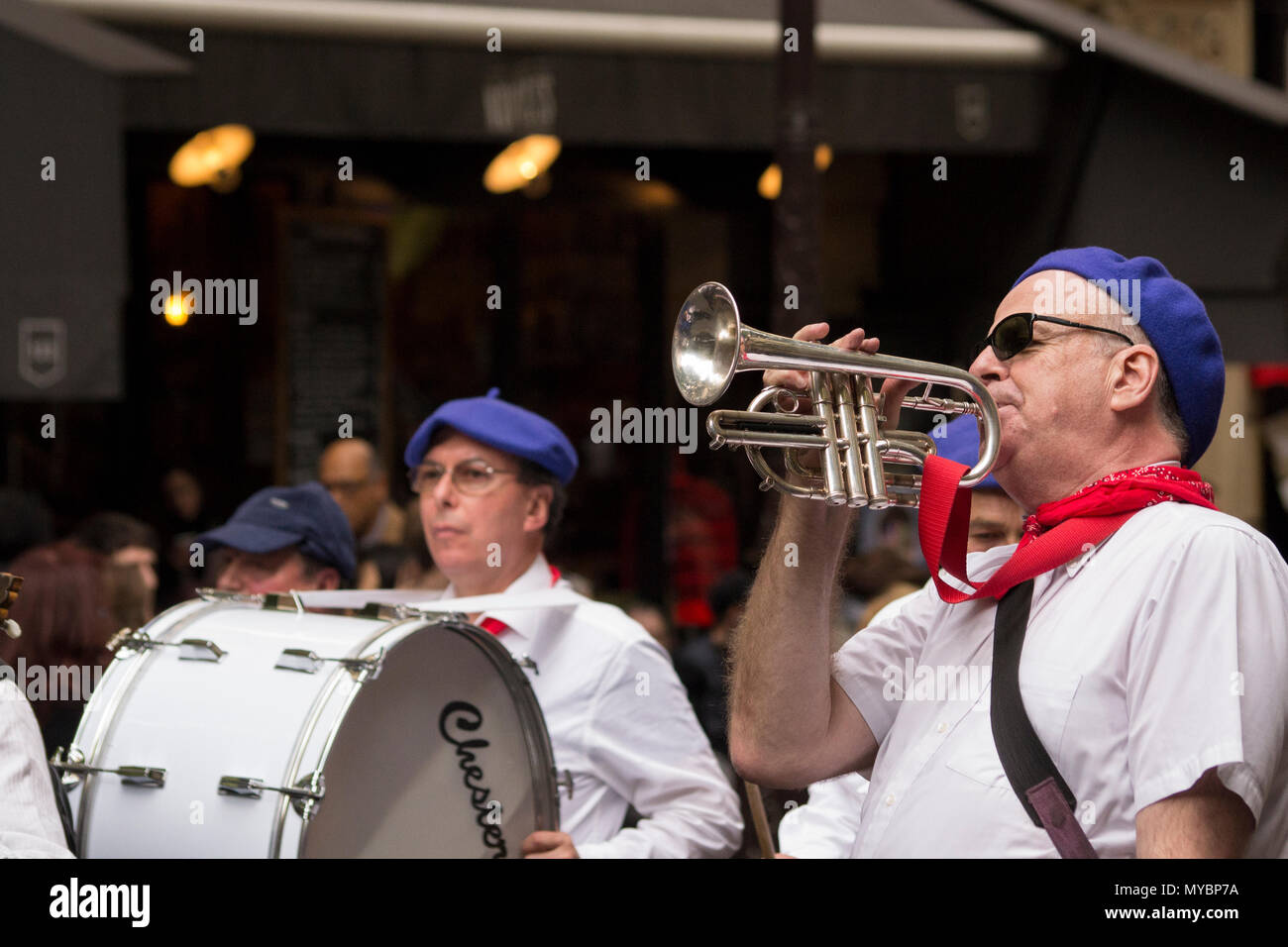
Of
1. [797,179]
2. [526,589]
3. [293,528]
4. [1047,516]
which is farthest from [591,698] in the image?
[797,179]

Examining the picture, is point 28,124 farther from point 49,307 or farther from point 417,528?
point 417,528

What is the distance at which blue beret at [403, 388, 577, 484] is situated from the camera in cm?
369

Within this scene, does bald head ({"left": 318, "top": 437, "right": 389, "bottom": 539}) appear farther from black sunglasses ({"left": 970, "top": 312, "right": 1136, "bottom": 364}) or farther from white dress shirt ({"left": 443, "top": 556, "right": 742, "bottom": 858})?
black sunglasses ({"left": 970, "top": 312, "right": 1136, "bottom": 364})

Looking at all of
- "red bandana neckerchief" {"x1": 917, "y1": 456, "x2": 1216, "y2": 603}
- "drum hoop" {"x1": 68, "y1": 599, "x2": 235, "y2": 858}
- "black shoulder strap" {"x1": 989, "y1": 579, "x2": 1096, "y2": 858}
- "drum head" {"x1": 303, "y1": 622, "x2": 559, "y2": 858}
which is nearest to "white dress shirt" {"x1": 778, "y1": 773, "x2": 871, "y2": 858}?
"drum head" {"x1": 303, "y1": 622, "x2": 559, "y2": 858}

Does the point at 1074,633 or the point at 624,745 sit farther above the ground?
the point at 1074,633

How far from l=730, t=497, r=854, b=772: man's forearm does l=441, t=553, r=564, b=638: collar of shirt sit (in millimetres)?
1060

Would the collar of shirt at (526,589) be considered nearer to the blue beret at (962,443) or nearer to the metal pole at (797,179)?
the blue beret at (962,443)

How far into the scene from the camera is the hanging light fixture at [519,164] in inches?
282

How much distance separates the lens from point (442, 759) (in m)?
3.07

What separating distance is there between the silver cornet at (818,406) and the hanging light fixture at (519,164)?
4902 mm

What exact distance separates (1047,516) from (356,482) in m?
4.29

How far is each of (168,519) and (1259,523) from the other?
587 cm

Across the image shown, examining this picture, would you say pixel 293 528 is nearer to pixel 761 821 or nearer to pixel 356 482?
pixel 761 821

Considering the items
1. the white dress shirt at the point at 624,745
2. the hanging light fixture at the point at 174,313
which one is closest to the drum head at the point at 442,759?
the white dress shirt at the point at 624,745
